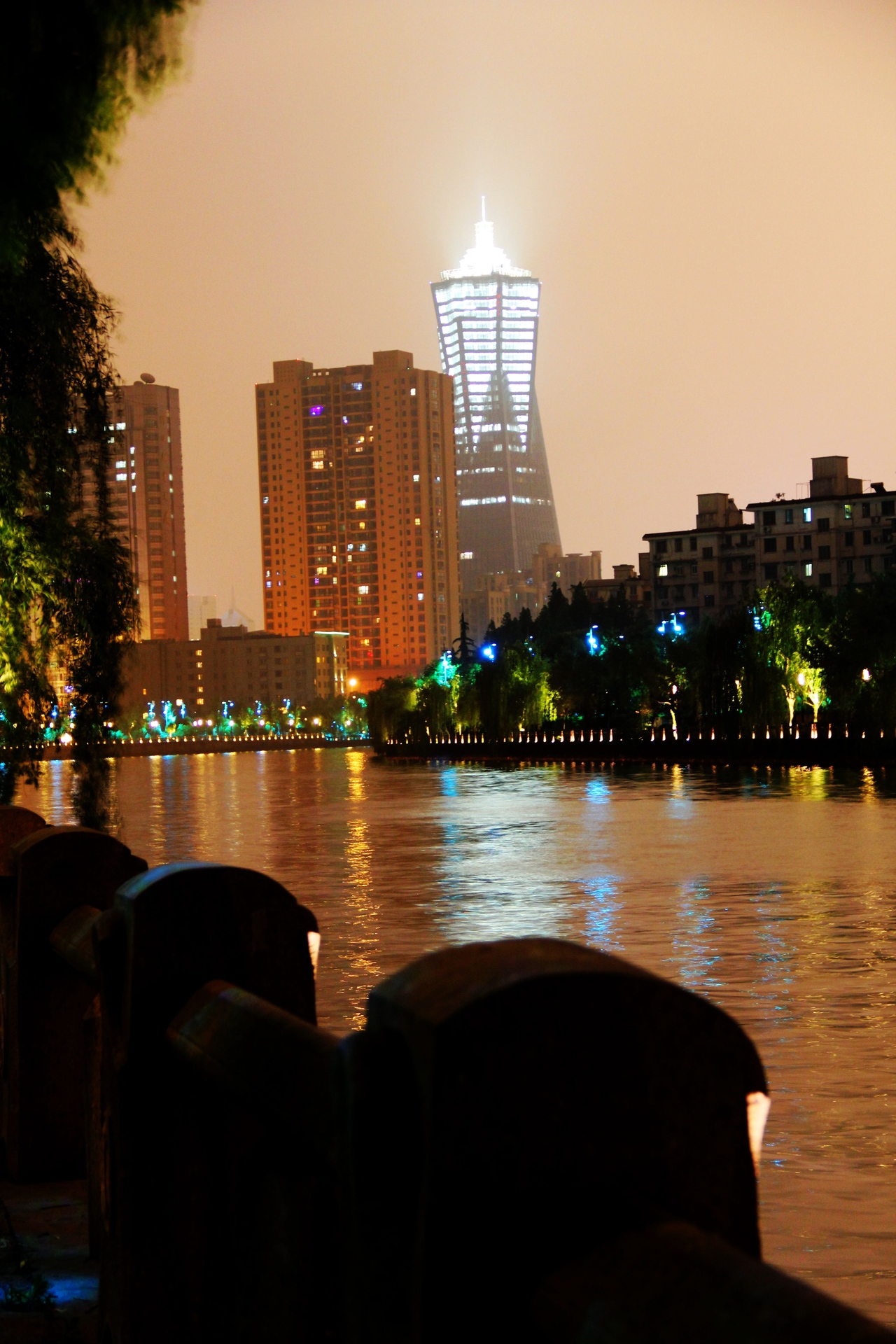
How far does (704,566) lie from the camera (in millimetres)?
132000

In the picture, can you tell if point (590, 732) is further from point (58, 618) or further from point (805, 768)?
point (58, 618)

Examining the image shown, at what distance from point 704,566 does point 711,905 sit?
118 meters

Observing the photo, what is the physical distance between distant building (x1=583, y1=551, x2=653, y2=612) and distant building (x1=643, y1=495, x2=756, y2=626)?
2.91m

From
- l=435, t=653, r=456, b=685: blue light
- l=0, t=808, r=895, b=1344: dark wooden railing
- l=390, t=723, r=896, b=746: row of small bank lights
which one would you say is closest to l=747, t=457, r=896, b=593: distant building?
l=435, t=653, r=456, b=685: blue light

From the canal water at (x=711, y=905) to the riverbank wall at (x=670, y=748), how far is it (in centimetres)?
1311

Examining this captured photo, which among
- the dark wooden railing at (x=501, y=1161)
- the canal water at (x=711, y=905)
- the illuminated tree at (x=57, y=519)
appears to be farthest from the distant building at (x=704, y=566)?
the dark wooden railing at (x=501, y=1161)

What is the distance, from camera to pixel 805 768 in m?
58.3

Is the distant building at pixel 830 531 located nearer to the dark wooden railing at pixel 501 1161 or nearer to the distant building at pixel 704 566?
the distant building at pixel 704 566

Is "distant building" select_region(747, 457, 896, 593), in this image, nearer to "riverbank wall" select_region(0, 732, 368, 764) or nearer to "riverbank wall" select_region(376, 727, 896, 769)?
"riverbank wall" select_region(376, 727, 896, 769)

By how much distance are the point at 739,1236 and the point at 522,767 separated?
238 ft

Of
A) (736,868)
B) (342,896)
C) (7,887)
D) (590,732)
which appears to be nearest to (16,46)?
(7,887)

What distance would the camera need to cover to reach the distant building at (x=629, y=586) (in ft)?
475

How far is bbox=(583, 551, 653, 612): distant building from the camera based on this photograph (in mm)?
144875

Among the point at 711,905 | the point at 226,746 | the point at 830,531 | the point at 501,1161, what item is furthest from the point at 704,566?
the point at 501,1161
